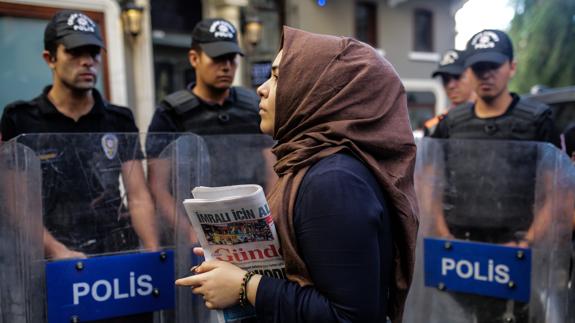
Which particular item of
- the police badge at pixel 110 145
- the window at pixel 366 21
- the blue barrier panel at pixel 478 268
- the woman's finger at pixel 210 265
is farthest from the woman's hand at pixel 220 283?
the window at pixel 366 21

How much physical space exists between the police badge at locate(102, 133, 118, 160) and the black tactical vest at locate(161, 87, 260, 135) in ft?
1.89

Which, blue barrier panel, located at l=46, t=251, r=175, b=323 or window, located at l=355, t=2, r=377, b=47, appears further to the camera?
window, located at l=355, t=2, r=377, b=47

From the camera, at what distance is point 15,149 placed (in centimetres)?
175

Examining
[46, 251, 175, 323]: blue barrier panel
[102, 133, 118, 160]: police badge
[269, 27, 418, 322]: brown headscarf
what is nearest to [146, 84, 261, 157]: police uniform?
[102, 133, 118, 160]: police badge

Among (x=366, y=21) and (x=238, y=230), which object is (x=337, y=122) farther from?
(x=366, y=21)

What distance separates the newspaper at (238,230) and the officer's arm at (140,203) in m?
0.75

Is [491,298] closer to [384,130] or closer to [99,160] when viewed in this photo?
[384,130]

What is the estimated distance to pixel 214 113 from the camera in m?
2.70

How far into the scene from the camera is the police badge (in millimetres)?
2004

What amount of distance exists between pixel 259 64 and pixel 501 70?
18.6 feet

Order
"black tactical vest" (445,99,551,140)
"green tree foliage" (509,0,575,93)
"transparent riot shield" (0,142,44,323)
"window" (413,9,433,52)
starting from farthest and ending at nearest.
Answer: "green tree foliage" (509,0,575,93), "window" (413,9,433,52), "black tactical vest" (445,99,551,140), "transparent riot shield" (0,142,44,323)

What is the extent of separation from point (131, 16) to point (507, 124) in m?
5.57

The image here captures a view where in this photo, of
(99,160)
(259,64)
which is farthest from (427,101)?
(99,160)

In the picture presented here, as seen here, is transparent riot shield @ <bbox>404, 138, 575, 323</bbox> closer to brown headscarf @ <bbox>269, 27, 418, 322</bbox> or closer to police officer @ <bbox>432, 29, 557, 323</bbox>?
police officer @ <bbox>432, 29, 557, 323</bbox>
